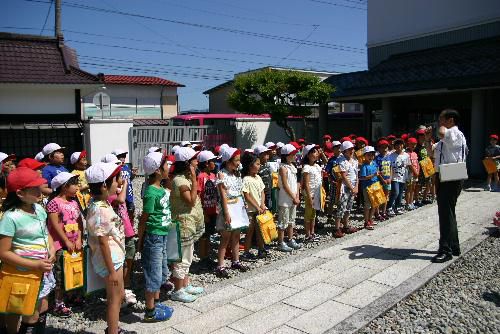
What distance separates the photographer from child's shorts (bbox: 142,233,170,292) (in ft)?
12.7

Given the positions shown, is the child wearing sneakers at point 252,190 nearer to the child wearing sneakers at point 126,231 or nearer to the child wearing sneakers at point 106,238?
the child wearing sneakers at point 126,231

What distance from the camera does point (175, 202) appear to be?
461cm

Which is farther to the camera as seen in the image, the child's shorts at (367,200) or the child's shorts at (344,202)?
the child's shorts at (367,200)

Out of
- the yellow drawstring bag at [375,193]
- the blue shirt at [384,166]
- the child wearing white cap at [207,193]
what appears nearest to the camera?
the child wearing white cap at [207,193]

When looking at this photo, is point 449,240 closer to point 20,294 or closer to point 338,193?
point 338,193

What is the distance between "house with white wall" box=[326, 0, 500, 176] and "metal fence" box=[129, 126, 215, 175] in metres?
6.45

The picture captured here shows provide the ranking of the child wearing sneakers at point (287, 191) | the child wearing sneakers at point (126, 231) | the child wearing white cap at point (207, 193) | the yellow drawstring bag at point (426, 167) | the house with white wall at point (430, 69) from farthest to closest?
the house with white wall at point (430, 69), the yellow drawstring bag at point (426, 167), the child wearing sneakers at point (287, 191), the child wearing white cap at point (207, 193), the child wearing sneakers at point (126, 231)

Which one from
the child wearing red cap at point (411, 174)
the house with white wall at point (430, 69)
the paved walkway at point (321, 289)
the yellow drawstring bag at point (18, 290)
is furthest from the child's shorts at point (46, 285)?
the house with white wall at point (430, 69)

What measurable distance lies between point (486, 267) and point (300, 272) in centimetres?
247

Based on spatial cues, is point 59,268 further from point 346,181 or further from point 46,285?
point 346,181

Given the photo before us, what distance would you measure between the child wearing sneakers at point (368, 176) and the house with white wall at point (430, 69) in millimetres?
7987

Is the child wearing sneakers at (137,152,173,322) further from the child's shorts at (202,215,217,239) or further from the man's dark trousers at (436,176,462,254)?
the man's dark trousers at (436,176,462,254)

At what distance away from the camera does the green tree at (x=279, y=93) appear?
18.5 metres

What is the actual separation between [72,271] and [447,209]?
15.2ft
